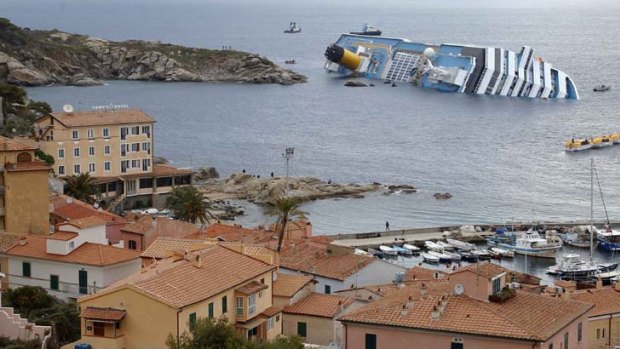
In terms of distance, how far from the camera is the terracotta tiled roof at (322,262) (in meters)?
35.5

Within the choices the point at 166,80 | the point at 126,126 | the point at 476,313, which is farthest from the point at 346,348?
the point at 166,80

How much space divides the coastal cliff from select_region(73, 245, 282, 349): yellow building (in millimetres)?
118365

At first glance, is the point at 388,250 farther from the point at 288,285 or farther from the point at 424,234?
the point at 288,285

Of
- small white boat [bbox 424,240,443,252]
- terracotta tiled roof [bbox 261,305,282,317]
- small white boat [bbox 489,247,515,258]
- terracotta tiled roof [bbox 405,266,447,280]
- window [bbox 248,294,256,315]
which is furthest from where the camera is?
small white boat [bbox 489,247,515,258]

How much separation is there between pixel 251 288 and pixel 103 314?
3564 mm

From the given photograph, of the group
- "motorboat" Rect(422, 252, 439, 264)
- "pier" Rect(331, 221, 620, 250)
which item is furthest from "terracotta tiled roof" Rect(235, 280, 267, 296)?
"motorboat" Rect(422, 252, 439, 264)

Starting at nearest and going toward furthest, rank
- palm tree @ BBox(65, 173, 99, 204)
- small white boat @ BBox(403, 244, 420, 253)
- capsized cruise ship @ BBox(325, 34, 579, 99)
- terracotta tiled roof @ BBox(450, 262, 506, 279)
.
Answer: terracotta tiled roof @ BBox(450, 262, 506, 279), palm tree @ BBox(65, 173, 99, 204), small white boat @ BBox(403, 244, 420, 253), capsized cruise ship @ BBox(325, 34, 579, 99)

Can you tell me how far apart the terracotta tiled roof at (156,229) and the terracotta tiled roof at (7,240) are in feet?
20.4

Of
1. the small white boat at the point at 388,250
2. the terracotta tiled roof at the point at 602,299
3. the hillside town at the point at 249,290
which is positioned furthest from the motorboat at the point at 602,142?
the terracotta tiled roof at the point at 602,299

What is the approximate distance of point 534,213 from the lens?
225 ft

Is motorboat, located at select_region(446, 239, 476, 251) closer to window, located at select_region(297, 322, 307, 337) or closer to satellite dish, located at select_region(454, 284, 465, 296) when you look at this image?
window, located at select_region(297, 322, 307, 337)

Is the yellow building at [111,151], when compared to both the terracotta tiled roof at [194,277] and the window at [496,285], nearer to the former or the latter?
the terracotta tiled roof at [194,277]

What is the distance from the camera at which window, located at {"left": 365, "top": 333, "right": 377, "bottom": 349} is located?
23.1 metres

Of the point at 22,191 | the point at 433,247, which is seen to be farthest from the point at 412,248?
the point at 22,191
